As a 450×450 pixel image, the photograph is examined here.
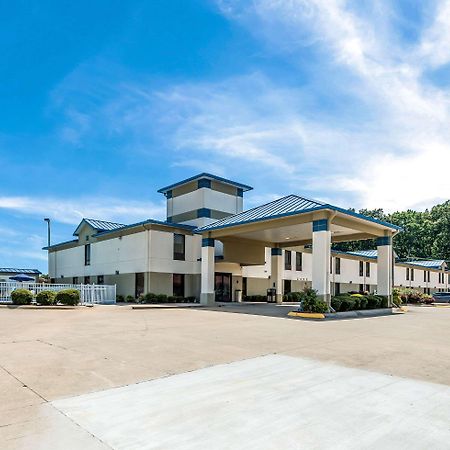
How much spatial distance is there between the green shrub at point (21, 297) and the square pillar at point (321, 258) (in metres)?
14.8

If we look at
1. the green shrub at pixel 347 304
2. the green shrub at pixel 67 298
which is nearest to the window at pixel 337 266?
the green shrub at pixel 347 304

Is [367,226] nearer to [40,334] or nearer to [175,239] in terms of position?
[175,239]

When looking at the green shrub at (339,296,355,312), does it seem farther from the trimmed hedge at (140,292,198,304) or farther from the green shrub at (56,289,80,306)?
the green shrub at (56,289,80,306)

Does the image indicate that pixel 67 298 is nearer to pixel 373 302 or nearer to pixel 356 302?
pixel 356 302

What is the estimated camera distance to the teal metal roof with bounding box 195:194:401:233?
20047 mm

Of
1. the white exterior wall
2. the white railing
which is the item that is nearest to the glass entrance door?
the white exterior wall

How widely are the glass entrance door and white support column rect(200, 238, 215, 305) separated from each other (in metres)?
5.02

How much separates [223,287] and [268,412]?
89.7 ft

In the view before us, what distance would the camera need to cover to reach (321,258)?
19656 millimetres

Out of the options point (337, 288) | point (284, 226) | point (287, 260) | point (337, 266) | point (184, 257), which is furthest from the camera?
point (337, 288)

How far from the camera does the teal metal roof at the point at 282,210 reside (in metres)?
20.0

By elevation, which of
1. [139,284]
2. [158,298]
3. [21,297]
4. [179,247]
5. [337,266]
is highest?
[179,247]

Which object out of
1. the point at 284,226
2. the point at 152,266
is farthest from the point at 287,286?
the point at 284,226

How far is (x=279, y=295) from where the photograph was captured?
3123 cm
